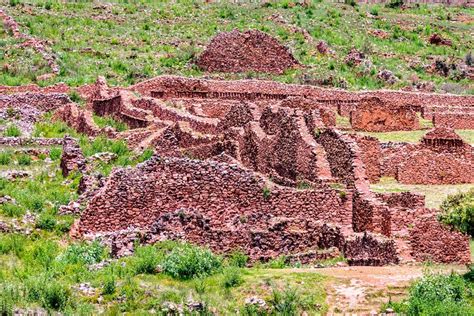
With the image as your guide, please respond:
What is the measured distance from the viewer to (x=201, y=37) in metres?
52.5

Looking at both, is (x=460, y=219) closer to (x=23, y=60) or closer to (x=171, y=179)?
(x=171, y=179)

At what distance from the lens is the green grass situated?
23578mm

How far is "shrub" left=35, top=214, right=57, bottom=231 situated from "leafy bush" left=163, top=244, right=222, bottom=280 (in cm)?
425

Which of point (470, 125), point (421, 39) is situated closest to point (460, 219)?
point (470, 125)

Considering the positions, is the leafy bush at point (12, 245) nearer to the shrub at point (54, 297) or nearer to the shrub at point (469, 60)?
the shrub at point (54, 297)

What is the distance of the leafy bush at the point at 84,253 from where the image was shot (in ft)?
52.4

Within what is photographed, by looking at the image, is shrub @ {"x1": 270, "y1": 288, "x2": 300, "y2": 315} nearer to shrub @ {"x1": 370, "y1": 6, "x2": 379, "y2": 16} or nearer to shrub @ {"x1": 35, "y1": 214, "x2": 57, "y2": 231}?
shrub @ {"x1": 35, "y1": 214, "x2": 57, "y2": 231}

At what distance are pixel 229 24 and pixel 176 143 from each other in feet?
100

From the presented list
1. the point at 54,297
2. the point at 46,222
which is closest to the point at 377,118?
the point at 46,222

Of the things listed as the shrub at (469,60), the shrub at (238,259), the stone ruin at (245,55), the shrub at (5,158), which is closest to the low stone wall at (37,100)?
the shrub at (5,158)

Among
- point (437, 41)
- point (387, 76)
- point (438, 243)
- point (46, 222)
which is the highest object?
point (46, 222)

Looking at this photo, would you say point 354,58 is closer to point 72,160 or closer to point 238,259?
point 72,160

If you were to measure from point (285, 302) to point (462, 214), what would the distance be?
187 inches

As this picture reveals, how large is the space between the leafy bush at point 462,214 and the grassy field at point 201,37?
2269 cm
